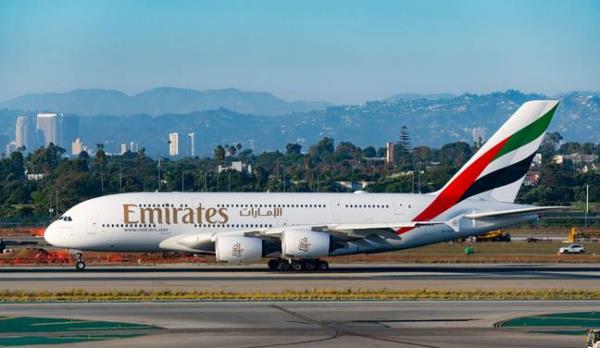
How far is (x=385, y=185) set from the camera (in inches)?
5640

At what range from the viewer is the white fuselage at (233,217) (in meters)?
53.4

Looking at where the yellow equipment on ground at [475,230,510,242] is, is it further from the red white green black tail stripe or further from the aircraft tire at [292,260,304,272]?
the aircraft tire at [292,260,304,272]

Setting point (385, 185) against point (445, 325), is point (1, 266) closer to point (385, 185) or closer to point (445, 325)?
point (445, 325)

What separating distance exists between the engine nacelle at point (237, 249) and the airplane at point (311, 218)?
0.05m

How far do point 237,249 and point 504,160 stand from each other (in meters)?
13.7

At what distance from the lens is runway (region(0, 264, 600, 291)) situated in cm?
4434

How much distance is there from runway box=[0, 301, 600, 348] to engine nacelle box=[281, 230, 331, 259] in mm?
14045

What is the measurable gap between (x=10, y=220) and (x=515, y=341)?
3181 inches

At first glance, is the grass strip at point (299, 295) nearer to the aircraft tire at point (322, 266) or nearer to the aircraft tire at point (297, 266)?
the aircraft tire at point (297, 266)

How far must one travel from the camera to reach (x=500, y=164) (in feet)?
181

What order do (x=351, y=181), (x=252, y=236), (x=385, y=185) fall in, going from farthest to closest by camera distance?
(x=351, y=181) < (x=385, y=185) < (x=252, y=236)

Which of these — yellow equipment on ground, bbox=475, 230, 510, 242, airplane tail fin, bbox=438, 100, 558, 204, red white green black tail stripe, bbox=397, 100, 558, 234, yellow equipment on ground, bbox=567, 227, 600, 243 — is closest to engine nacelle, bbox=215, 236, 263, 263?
red white green black tail stripe, bbox=397, 100, 558, 234

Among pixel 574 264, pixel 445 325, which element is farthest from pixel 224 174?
pixel 445 325

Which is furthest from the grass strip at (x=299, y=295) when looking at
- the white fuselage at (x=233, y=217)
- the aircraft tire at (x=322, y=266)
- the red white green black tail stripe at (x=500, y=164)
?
the red white green black tail stripe at (x=500, y=164)
